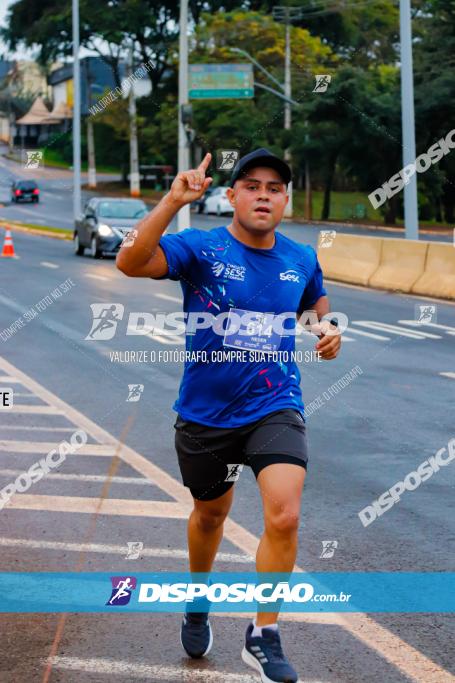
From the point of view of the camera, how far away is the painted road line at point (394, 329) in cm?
1819

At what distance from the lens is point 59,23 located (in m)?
77.9

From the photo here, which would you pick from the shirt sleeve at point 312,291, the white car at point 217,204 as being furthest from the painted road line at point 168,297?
the white car at point 217,204

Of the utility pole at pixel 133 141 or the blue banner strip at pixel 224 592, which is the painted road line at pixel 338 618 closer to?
the blue banner strip at pixel 224 592

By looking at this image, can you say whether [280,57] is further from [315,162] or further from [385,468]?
[385,468]

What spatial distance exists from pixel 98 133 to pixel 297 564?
Result: 86603 mm

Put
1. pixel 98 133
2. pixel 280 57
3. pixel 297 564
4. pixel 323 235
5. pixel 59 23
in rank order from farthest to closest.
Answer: pixel 98 133
pixel 59 23
pixel 280 57
pixel 323 235
pixel 297 564

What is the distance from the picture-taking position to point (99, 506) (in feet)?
27.1

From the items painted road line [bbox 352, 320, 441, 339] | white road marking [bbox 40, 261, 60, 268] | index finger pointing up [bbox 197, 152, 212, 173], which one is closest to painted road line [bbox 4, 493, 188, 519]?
index finger pointing up [bbox 197, 152, 212, 173]

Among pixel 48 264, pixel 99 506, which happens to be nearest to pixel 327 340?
pixel 99 506

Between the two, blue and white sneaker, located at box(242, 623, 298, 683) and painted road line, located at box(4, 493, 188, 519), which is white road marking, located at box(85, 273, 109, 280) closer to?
painted road line, located at box(4, 493, 188, 519)

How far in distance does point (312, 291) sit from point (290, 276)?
0.30 m

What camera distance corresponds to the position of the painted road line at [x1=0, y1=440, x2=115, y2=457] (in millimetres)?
10078

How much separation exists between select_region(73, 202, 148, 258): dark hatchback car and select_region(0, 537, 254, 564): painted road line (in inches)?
1015

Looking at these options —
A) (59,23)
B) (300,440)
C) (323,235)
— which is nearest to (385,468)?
(300,440)
